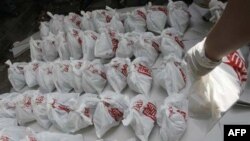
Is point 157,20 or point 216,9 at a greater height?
point 216,9

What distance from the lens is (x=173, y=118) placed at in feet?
6.51

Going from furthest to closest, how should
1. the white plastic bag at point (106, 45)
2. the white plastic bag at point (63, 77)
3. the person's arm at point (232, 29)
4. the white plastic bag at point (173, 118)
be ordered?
the white plastic bag at point (106, 45), the white plastic bag at point (63, 77), the white plastic bag at point (173, 118), the person's arm at point (232, 29)

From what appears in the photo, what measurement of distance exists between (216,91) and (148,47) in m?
1.05

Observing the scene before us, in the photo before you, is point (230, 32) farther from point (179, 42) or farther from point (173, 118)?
point (179, 42)

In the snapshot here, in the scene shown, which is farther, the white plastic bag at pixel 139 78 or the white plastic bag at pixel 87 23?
the white plastic bag at pixel 87 23

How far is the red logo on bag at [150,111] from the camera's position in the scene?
2.10 meters

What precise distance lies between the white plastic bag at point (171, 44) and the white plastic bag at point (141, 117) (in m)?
0.48

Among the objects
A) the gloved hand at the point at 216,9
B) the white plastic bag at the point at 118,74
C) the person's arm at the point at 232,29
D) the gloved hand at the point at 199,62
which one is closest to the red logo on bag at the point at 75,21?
the white plastic bag at the point at 118,74

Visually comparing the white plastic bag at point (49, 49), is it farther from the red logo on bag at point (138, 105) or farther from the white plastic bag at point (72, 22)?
the red logo on bag at point (138, 105)

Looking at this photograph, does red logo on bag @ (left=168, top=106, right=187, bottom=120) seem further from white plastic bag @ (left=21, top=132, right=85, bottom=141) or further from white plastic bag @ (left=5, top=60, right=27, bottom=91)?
white plastic bag @ (left=5, top=60, right=27, bottom=91)

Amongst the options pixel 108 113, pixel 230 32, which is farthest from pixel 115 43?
pixel 230 32

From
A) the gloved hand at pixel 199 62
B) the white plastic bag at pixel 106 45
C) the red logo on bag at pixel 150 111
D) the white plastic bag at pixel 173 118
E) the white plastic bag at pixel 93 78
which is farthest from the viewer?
the white plastic bag at pixel 106 45

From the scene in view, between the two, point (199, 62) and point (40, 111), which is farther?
point (40, 111)

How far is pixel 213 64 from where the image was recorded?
129cm
